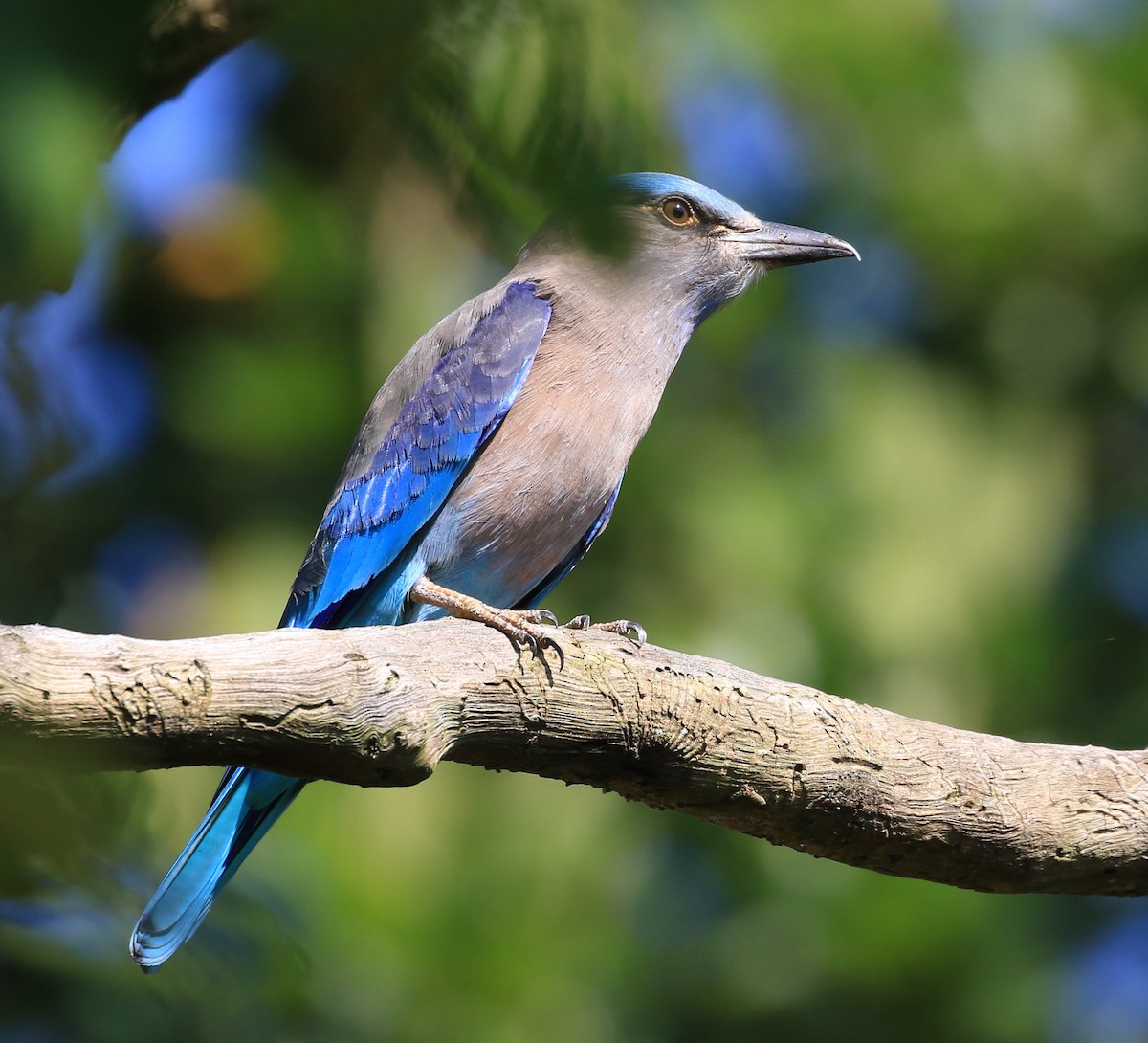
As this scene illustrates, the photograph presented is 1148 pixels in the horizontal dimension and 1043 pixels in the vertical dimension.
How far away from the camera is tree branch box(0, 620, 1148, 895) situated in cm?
284

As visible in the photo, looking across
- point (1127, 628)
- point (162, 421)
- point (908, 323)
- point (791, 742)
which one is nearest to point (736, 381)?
point (908, 323)

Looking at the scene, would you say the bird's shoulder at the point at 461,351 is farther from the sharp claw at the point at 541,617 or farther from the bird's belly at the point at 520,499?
the sharp claw at the point at 541,617

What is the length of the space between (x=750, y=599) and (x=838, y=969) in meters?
1.98

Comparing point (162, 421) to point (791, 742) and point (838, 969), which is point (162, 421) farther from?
point (791, 742)

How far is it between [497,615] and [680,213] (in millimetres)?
2479

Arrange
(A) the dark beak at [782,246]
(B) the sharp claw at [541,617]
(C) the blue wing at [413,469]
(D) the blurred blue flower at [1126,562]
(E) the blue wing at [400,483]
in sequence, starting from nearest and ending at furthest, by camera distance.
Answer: (B) the sharp claw at [541,617] < (E) the blue wing at [400,483] < (C) the blue wing at [413,469] < (A) the dark beak at [782,246] < (D) the blurred blue flower at [1126,562]

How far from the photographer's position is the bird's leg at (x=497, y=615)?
3689 mm

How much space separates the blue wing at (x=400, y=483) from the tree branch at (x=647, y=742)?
1.41m

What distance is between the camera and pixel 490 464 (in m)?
5.13

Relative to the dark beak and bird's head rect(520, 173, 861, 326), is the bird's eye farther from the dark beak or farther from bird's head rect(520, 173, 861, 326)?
the dark beak

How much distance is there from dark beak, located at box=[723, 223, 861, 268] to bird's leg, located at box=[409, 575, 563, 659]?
81.2 inches

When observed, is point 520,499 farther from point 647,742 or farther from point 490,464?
point 647,742

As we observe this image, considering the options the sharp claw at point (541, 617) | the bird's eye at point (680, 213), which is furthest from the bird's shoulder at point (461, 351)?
the sharp claw at point (541, 617)

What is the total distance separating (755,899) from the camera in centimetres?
Answer: 721
